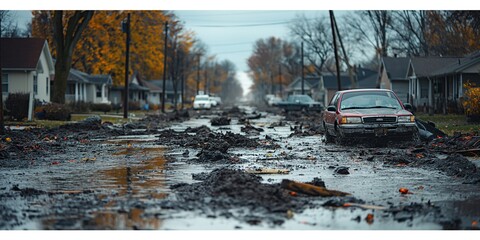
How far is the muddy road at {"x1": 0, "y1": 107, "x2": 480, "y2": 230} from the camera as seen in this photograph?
800cm

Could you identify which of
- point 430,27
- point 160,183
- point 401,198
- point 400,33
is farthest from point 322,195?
point 400,33

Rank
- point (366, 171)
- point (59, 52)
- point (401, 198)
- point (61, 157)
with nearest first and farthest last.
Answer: point (401, 198)
point (366, 171)
point (61, 157)
point (59, 52)

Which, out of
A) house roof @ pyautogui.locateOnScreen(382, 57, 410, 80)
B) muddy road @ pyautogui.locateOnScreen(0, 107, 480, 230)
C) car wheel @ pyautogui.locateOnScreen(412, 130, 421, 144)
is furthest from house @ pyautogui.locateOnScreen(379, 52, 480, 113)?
muddy road @ pyautogui.locateOnScreen(0, 107, 480, 230)

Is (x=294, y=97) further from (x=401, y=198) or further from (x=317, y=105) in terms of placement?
(x=401, y=198)

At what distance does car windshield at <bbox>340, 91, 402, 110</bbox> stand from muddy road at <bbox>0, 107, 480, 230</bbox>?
1472 millimetres

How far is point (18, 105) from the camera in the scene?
114ft

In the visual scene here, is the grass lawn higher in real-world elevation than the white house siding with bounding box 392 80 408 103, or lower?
lower

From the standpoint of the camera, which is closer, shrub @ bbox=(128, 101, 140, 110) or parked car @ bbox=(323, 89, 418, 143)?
parked car @ bbox=(323, 89, 418, 143)

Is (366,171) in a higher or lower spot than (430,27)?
lower

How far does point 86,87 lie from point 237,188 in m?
62.9

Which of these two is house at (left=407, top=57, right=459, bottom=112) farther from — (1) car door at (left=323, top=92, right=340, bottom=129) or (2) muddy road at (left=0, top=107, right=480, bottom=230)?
(2) muddy road at (left=0, top=107, right=480, bottom=230)

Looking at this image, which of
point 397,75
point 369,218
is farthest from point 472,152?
point 397,75

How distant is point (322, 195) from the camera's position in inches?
388

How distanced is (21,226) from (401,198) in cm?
511
